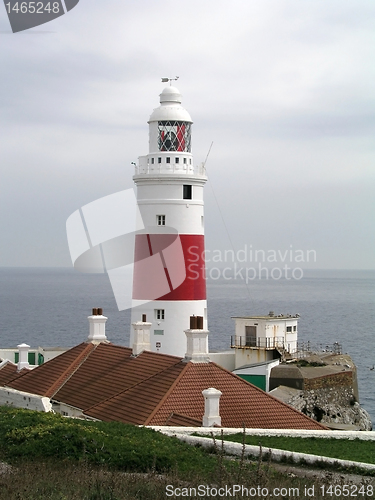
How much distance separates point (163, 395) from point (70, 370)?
17.9 ft

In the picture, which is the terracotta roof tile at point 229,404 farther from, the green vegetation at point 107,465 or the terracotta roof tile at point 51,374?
the terracotta roof tile at point 51,374

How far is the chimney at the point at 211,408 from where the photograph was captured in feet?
61.0

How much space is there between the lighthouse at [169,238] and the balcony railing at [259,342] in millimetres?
8155

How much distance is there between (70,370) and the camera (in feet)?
80.0

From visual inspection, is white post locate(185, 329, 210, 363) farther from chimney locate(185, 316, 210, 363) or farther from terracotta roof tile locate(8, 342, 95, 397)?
terracotta roof tile locate(8, 342, 95, 397)

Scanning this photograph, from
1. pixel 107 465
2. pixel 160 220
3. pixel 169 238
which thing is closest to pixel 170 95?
pixel 160 220

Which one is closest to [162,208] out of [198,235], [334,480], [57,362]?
[198,235]

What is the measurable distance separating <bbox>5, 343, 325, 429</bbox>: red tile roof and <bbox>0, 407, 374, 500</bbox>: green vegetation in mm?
2996

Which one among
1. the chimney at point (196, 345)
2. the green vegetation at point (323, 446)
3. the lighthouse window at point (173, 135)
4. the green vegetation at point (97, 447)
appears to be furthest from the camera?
the lighthouse window at point (173, 135)

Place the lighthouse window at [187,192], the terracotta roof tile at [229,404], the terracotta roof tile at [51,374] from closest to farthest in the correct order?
the terracotta roof tile at [229,404], the terracotta roof tile at [51,374], the lighthouse window at [187,192]

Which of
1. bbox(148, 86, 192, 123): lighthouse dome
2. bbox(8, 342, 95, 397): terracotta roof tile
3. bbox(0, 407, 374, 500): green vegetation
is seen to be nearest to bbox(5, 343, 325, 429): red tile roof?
bbox(8, 342, 95, 397): terracotta roof tile

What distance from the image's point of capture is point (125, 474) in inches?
473

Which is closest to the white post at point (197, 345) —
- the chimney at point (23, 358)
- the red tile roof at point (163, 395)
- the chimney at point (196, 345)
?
the chimney at point (196, 345)

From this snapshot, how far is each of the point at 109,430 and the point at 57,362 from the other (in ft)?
33.6
